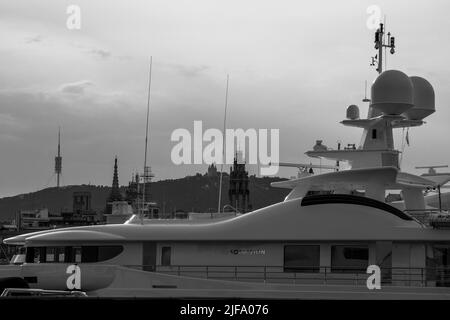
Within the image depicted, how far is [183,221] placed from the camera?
23500 mm

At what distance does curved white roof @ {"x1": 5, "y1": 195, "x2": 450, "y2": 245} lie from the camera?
835 inches

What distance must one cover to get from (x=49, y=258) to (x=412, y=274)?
10.7 metres

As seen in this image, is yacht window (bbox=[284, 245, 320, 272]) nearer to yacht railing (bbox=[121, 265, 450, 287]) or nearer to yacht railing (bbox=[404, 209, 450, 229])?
yacht railing (bbox=[121, 265, 450, 287])

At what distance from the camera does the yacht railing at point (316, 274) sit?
2109 centimetres

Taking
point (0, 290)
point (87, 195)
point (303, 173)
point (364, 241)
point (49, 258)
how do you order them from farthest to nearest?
point (87, 195) < point (303, 173) < point (49, 258) < point (364, 241) < point (0, 290)

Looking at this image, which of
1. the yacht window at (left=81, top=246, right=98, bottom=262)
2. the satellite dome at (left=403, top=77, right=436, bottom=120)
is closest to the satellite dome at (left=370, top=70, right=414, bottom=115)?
the satellite dome at (left=403, top=77, right=436, bottom=120)

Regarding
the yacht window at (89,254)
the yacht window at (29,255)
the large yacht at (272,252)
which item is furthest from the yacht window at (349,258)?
the yacht window at (29,255)

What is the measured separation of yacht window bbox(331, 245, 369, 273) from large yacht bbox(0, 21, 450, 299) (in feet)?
0.09

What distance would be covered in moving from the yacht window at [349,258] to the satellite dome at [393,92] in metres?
4.86

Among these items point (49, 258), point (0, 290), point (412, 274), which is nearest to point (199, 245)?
point (49, 258)

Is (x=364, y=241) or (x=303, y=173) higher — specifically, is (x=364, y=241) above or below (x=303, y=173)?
below

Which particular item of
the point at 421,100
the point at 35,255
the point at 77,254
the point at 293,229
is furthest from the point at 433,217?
the point at 35,255

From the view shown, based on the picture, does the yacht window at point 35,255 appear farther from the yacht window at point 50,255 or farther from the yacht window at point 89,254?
the yacht window at point 89,254
